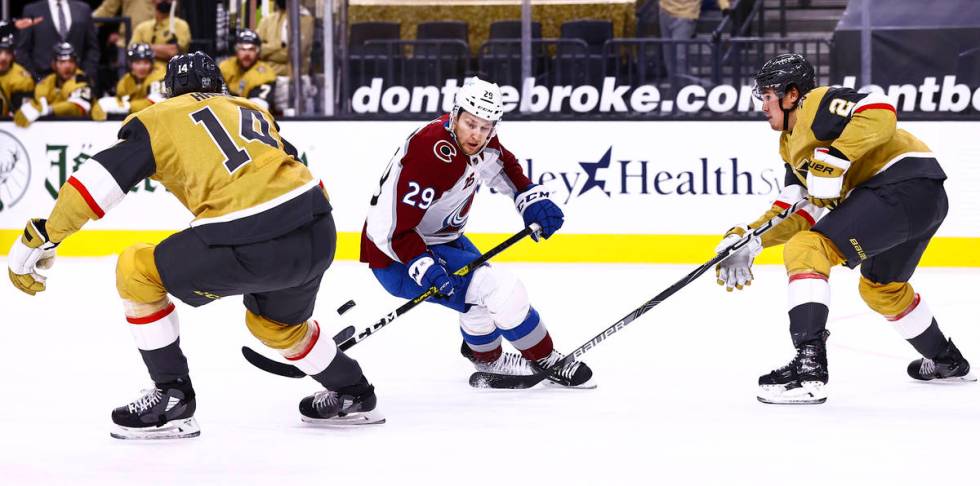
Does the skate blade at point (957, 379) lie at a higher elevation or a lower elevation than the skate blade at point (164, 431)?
lower

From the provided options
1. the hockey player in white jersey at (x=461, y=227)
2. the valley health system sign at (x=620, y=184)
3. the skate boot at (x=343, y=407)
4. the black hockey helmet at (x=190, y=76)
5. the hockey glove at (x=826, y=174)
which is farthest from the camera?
the valley health system sign at (x=620, y=184)

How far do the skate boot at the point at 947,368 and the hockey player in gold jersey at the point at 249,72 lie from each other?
15.0ft

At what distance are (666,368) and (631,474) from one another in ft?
4.64

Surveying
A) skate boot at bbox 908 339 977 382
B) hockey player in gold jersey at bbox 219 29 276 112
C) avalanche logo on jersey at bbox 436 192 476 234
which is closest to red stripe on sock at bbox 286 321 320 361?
avalanche logo on jersey at bbox 436 192 476 234

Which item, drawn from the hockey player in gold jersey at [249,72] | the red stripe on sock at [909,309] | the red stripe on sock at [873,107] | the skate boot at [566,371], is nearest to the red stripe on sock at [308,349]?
the skate boot at [566,371]

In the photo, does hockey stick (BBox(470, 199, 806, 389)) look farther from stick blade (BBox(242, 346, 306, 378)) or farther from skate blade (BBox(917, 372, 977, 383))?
skate blade (BBox(917, 372, 977, 383))

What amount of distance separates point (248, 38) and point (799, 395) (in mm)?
4930

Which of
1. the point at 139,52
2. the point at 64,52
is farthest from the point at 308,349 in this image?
the point at 64,52

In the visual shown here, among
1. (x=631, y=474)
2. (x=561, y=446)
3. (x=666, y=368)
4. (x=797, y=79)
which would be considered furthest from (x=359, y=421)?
(x=797, y=79)

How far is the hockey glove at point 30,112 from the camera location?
7.64 metres

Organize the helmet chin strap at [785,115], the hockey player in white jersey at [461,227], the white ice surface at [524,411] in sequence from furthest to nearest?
the helmet chin strap at [785,115] < the hockey player in white jersey at [461,227] < the white ice surface at [524,411]

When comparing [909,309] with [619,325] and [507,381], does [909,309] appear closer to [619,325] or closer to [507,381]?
[619,325]

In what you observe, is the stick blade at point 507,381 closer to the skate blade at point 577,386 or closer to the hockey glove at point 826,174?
the skate blade at point 577,386

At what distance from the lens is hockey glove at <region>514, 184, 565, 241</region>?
13.1 feet
